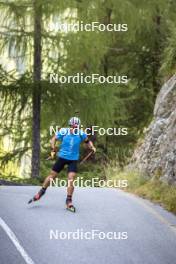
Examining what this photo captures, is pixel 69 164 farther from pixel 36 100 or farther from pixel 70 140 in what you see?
pixel 36 100

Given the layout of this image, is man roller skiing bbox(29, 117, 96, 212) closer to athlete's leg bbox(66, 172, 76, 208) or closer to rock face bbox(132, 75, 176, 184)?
athlete's leg bbox(66, 172, 76, 208)

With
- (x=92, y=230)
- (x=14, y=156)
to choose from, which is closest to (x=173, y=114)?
(x=92, y=230)

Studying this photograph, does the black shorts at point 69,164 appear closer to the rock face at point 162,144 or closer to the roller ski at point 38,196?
the roller ski at point 38,196

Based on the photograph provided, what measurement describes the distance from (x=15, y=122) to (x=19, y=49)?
3.39 m

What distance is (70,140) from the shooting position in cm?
1114

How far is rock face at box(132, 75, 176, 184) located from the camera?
46.3ft

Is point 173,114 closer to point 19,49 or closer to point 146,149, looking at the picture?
point 146,149

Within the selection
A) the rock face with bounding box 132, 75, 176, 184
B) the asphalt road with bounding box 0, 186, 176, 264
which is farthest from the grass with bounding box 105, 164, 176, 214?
the asphalt road with bounding box 0, 186, 176, 264

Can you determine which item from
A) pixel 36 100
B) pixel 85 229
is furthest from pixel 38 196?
pixel 36 100

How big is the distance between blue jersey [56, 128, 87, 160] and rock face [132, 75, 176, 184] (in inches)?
116

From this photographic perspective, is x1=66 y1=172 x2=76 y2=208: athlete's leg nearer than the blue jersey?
No

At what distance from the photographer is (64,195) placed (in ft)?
44.0

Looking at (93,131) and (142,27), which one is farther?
(142,27)

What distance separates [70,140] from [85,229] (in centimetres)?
173
